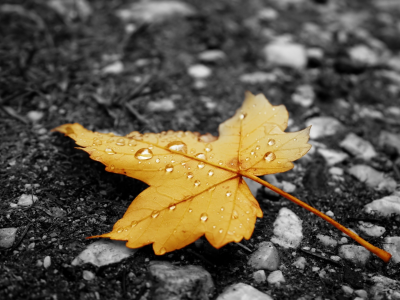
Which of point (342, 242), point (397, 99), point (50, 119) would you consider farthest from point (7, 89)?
point (397, 99)

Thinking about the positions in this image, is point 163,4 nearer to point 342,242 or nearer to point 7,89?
point 7,89

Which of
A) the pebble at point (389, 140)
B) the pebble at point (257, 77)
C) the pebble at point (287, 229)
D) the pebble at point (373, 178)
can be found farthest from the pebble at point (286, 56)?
the pebble at point (287, 229)

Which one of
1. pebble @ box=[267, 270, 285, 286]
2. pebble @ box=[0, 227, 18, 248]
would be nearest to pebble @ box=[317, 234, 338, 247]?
pebble @ box=[267, 270, 285, 286]

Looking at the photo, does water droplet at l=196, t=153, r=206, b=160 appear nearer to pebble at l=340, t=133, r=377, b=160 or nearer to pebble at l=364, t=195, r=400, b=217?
pebble at l=364, t=195, r=400, b=217

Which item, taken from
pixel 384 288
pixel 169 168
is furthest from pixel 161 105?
pixel 384 288

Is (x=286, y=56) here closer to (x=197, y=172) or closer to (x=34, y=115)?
(x=197, y=172)
